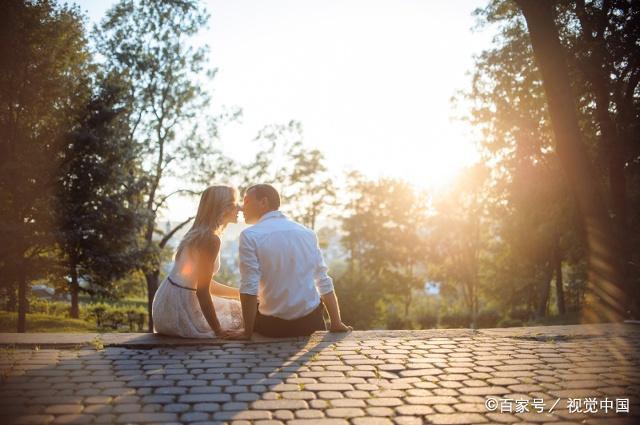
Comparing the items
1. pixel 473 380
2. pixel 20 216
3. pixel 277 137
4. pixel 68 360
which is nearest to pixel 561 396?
pixel 473 380

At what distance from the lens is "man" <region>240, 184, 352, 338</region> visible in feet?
17.7

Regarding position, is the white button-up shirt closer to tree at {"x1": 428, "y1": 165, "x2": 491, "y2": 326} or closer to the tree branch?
the tree branch

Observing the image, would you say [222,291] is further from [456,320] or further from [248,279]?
[456,320]

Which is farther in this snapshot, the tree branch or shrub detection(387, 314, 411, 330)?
shrub detection(387, 314, 411, 330)

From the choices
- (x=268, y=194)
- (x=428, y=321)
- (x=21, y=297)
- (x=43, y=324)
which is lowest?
(x=428, y=321)

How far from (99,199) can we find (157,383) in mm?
14278

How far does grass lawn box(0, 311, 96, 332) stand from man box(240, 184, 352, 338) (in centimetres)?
1603

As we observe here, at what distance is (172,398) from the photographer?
3572 millimetres

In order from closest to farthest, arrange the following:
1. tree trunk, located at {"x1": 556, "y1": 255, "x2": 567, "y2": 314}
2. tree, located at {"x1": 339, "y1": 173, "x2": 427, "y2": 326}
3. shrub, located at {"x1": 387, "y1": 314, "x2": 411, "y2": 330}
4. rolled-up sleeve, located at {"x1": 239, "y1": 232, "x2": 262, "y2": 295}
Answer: rolled-up sleeve, located at {"x1": 239, "y1": 232, "x2": 262, "y2": 295}, tree trunk, located at {"x1": 556, "y1": 255, "x2": 567, "y2": 314}, shrub, located at {"x1": 387, "y1": 314, "x2": 411, "y2": 330}, tree, located at {"x1": 339, "y1": 173, "x2": 427, "y2": 326}

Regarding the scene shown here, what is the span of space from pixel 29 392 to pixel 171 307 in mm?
1987

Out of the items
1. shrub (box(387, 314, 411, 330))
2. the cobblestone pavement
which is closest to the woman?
the cobblestone pavement

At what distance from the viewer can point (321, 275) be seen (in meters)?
→ 5.78

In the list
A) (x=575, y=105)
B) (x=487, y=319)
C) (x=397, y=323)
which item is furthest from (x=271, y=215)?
(x=487, y=319)

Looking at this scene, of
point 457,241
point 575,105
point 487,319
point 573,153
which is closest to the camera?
point 573,153
